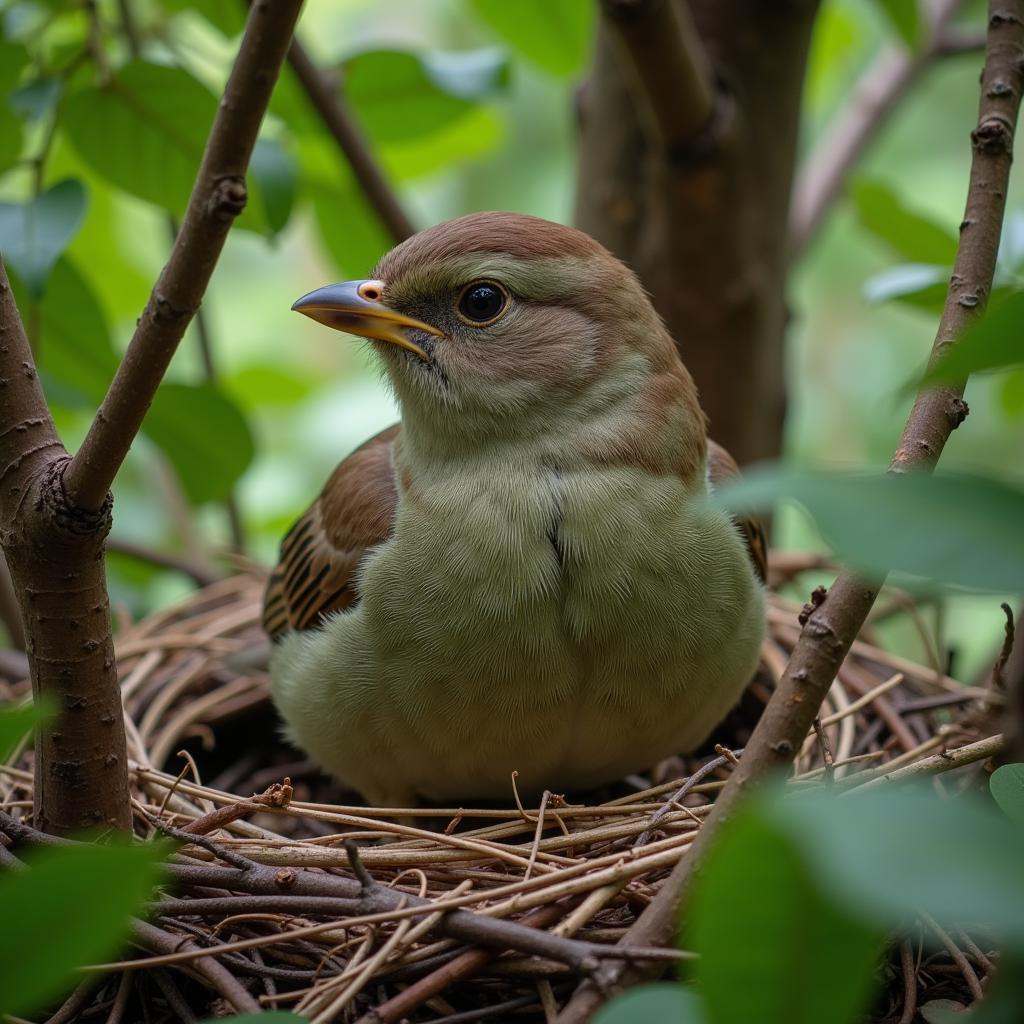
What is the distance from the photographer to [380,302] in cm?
314

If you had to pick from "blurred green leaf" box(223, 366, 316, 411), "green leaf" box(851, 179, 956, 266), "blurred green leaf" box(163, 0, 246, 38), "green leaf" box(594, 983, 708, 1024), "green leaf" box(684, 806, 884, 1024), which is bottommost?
"blurred green leaf" box(223, 366, 316, 411)

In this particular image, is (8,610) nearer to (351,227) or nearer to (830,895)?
(351,227)

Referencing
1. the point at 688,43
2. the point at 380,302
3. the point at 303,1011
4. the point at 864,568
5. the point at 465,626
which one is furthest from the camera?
the point at 688,43

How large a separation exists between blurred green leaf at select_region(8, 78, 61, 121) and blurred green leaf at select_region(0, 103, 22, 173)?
0.46 feet

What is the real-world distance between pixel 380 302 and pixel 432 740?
1.14 m

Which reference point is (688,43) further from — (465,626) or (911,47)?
(465,626)

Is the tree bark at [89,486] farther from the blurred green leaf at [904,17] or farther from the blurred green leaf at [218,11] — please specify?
the blurred green leaf at [904,17]

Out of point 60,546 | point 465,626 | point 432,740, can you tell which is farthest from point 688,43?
point 60,546

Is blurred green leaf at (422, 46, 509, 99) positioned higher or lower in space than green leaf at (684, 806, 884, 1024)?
higher

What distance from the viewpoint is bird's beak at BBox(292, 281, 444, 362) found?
3090 mm

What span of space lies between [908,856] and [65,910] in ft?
2.56

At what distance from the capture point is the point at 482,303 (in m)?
3.15

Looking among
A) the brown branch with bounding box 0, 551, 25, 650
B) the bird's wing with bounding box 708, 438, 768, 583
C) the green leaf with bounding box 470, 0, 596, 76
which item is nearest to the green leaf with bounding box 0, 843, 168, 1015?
the bird's wing with bounding box 708, 438, 768, 583

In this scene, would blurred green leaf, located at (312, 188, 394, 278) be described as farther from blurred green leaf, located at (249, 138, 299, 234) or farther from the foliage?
the foliage
